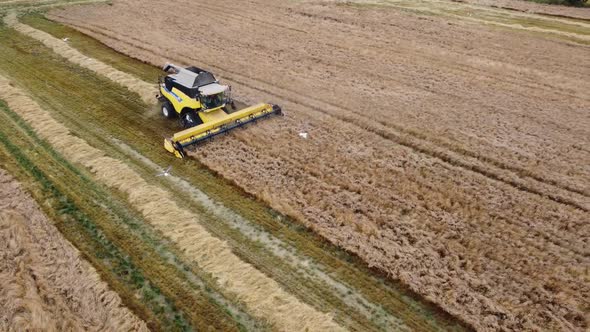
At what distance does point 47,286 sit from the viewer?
934cm

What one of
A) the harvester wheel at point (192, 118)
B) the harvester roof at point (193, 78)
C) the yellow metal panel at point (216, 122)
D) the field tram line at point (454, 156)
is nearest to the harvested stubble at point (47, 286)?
the yellow metal panel at point (216, 122)

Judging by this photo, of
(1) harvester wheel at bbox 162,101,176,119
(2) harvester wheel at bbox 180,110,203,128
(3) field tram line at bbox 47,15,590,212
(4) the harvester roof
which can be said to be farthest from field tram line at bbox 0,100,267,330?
(3) field tram line at bbox 47,15,590,212

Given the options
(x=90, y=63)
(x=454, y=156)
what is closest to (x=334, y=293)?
(x=454, y=156)

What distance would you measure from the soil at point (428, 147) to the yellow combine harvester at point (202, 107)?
2.02 ft

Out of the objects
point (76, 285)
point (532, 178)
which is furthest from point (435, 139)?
point (76, 285)

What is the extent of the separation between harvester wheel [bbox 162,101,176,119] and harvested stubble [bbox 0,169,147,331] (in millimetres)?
6532

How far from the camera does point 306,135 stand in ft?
50.6

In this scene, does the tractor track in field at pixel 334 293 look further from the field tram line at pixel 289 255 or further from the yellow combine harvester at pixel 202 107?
the yellow combine harvester at pixel 202 107

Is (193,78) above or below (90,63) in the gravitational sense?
above

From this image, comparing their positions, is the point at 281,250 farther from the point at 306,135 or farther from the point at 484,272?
the point at 306,135

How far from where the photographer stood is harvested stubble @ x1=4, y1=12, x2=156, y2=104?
18.9 metres

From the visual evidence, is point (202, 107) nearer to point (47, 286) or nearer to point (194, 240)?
point (194, 240)

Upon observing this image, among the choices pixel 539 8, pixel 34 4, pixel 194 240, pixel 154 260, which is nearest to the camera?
pixel 154 260

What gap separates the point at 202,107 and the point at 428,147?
837 centimetres
